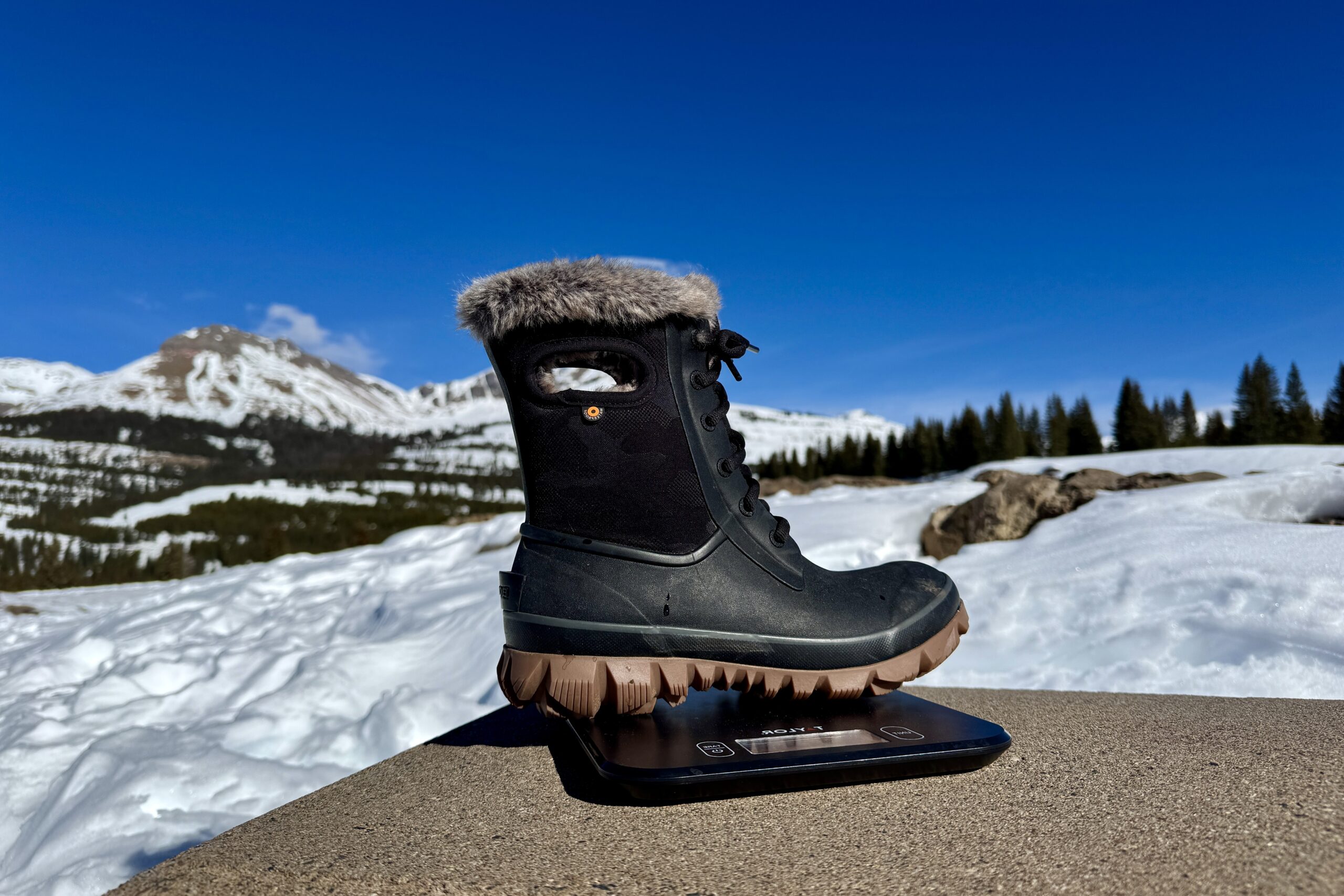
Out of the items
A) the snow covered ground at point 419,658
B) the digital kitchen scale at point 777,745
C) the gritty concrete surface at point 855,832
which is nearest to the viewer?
the gritty concrete surface at point 855,832

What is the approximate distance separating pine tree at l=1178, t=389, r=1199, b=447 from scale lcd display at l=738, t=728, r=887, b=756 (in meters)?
43.2

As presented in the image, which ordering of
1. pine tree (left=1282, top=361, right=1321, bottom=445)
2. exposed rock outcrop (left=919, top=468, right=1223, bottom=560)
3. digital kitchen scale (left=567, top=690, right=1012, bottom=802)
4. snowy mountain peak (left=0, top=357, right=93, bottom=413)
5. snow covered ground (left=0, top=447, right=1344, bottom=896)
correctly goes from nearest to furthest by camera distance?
digital kitchen scale (left=567, top=690, right=1012, bottom=802) → snow covered ground (left=0, top=447, right=1344, bottom=896) → exposed rock outcrop (left=919, top=468, right=1223, bottom=560) → pine tree (left=1282, top=361, right=1321, bottom=445) → snowy mountain peak (left=0, top=357, right=93, bottom=413)

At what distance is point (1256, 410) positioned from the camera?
34.6m

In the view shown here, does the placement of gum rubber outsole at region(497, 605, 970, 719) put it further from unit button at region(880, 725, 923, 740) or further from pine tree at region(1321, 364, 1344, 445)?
pine tree at region(1321, 364, 1344, 445)

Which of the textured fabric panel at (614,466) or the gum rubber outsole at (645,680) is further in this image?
the textured fabric panel at (614,466)

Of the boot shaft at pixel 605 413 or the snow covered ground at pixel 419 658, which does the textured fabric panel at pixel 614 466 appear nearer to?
the boot shaft at pixel 605 413

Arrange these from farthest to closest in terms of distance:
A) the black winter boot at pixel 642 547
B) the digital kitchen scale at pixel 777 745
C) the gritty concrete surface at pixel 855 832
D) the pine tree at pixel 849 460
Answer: the pine tree at pixel 849 460 < the black winter boot at pixel 642 547 < the digital kitchen scale at pixel 777 745 < the gritty concrete surface at pixel 855 832

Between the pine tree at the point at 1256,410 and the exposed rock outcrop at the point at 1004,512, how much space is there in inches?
1463

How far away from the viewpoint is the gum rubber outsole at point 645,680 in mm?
1325

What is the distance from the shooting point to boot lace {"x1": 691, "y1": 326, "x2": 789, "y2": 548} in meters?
1.51

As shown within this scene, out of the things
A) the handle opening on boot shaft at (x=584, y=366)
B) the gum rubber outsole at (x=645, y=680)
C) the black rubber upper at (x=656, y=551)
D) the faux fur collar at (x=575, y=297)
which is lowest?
the gum rubber outsole at (x=645, y=680)

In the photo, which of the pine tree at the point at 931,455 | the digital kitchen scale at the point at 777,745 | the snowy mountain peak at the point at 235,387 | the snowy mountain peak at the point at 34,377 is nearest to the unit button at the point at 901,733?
the digital kitchen scale at the point at 777,745

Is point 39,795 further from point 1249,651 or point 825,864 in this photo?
point 1249,651

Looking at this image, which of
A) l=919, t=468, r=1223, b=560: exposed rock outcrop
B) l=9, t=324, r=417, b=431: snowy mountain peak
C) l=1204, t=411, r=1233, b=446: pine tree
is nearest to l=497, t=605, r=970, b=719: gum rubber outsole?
l=919, t=468, r=1223, b=560: exposed rock outcrop
